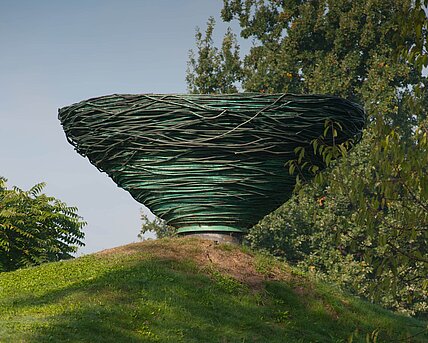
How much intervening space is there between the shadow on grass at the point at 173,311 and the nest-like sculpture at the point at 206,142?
72 cm

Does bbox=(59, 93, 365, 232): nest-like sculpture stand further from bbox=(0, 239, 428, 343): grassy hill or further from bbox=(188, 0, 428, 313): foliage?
bbox=(188, 0, 428, 313): foliage

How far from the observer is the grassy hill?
222 inches

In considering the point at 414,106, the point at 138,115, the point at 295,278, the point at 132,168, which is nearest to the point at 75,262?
the point at 132,168

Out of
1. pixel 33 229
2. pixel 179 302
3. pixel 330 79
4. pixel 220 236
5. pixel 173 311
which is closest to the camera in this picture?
pixel 173 311

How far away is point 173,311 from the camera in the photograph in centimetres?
605

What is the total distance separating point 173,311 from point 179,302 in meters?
0.18

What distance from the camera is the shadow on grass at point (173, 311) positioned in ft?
18.3

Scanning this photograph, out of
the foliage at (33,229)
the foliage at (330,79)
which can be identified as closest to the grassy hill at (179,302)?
the foliage at (33,229)

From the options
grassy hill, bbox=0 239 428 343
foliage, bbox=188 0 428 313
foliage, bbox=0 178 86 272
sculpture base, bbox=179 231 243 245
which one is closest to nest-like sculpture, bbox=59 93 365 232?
sculpture base, bbox=179 231 243 245

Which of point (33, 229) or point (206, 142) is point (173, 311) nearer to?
point (206, 142)

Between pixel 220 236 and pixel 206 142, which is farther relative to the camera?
pixel 220 236

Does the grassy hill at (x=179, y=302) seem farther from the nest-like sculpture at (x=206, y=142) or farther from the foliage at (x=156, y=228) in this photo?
the foliage at (x=156, y=228)

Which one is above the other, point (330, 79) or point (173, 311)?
point (330, 79)

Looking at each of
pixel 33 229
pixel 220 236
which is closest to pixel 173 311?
pixel 220 236
